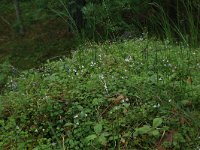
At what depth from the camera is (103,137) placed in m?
3.62

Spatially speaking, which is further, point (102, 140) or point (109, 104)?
point (109, 104)

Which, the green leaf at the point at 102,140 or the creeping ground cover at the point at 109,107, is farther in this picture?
the creeping ground cover at the point at 109,107

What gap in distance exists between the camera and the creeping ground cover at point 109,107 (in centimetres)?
375

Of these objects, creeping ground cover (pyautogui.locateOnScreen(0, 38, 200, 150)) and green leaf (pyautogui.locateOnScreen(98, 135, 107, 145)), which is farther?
creeping ground cover (pyautogui.locateOnScreen(0, 38, 200, 150))

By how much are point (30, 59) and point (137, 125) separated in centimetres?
1599

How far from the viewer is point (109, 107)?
14.4 ft

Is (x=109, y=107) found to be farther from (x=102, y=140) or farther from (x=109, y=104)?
(x=102, y=140)

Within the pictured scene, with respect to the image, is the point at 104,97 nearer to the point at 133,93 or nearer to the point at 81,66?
the point at 133,93

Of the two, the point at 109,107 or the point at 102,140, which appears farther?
the point at 109,107

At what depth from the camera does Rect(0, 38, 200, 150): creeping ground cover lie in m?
3.75

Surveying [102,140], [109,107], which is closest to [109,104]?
[109,107]

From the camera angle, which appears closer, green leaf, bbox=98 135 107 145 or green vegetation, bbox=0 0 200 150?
green leaf, bbox=98 135 107 145

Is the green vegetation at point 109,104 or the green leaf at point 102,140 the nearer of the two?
the green leaf at point 102,140

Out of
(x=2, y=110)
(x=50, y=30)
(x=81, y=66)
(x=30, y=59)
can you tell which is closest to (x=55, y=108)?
(x=2, y=110)
